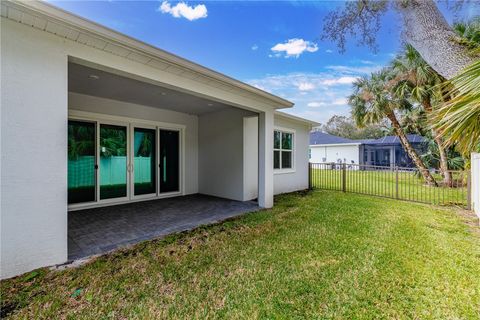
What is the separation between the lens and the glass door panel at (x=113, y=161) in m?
6.94

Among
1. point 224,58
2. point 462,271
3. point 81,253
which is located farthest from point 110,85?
point 462,271

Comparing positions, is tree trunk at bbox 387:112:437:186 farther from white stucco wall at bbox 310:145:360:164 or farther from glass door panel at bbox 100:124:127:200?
white stucco wall at bbox 310:145:360:164

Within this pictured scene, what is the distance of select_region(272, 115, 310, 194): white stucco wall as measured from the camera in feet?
30.5

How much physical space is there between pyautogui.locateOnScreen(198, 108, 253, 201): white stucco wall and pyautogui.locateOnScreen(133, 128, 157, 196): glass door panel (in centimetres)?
181

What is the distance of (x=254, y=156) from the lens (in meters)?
8.20

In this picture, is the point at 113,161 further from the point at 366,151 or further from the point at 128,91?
the point at 366,151

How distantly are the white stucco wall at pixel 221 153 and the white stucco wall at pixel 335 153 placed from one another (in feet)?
69.7

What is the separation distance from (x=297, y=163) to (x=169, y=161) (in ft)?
18.0

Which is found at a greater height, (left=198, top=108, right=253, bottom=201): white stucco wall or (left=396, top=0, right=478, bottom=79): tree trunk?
(left=396, top=0, right=478, bottom=79): tree trunk

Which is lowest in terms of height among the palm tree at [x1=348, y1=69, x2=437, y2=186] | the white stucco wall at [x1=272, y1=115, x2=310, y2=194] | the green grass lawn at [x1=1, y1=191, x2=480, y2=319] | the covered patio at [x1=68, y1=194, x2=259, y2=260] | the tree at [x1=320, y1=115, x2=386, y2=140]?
the green grass lawn at [x1=1, y1=191, x2=480, y2=319]

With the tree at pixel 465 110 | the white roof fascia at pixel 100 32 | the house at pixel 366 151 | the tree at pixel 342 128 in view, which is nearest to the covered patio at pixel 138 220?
the white roof fascia at pixel 100 32

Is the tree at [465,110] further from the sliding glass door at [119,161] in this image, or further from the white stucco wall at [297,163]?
the sliding glass door at [119,161]

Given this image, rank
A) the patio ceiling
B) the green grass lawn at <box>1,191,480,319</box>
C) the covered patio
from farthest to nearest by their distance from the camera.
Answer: the patio ceiling, the covered patio, the green grass lawn at <box>1,191,480,319</box>

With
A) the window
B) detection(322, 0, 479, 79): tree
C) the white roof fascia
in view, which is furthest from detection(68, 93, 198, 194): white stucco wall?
detection(322, 0, 479, 79): tree
